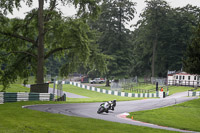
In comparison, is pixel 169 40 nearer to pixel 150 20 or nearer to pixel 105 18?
pixel 150 20

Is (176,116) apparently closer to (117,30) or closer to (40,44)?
(40,44)

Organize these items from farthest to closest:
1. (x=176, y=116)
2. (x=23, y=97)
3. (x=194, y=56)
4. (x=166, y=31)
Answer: (x=166, y=31)
(x=194, y=56)
(x=23, y=97)
(x=176, y=116)

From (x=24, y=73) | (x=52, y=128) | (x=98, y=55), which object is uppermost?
(x=98, y=55)

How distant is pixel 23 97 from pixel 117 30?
4713 cm

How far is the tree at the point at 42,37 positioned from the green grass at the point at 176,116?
290 inches

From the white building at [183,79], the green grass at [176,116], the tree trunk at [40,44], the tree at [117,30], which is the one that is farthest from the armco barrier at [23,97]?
the tree at [117,30]

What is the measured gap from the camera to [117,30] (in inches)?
2660

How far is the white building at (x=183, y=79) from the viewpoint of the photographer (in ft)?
188

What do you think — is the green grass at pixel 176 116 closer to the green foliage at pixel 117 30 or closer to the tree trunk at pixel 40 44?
the tree trunk at pixel 40 44

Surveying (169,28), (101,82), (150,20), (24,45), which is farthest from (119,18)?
(24,45)

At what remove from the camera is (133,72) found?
85062 mm

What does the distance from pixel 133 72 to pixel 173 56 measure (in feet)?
51.7

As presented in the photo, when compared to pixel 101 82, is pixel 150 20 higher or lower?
higher

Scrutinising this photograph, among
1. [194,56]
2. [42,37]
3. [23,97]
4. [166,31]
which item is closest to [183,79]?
[166,31]
